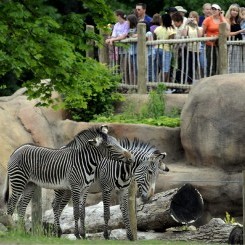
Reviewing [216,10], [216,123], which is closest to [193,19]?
[216,10]

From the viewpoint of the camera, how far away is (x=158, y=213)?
74.6 feet

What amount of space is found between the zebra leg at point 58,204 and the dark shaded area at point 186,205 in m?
1.82

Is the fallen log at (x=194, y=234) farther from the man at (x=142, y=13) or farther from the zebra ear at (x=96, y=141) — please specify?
the man at (x=142, y=13)

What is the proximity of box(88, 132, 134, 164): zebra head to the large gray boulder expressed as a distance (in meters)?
4.32

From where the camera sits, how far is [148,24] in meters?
30.3

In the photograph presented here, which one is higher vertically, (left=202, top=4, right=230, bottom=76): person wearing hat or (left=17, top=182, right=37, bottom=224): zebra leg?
(left=202, top=4, right=230, bottom=76): person wearing hat

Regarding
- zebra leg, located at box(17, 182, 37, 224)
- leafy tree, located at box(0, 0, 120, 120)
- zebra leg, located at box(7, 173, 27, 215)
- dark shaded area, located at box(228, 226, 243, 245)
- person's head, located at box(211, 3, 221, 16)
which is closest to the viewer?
leafy tree, located at box(0, 0, 120, 120)

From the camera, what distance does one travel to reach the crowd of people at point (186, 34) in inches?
1118

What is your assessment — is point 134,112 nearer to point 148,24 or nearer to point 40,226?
point 148,24

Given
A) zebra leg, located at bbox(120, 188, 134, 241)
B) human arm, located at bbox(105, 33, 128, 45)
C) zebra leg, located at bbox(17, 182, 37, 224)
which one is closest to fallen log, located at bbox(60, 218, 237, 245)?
zebra leg, located at bbox(120, 188, 134, 241)

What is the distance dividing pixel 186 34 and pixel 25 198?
270 inches

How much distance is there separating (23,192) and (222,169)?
4769 millimetres

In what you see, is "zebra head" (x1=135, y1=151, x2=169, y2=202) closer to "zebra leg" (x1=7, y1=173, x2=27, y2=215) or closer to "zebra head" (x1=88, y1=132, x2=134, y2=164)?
"zebra head" (x1=88, y1=132, x2=134, y2=164)

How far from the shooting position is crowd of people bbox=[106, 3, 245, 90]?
28.4m
